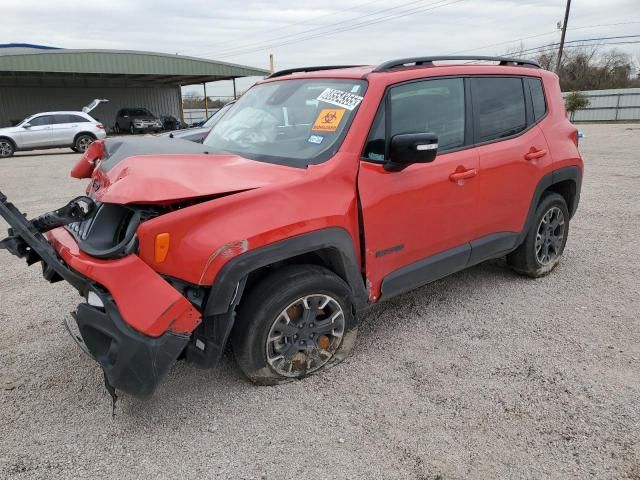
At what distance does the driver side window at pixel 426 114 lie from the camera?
3.08 meters

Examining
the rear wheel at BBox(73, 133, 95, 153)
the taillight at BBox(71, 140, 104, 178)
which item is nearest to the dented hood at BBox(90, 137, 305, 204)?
the taillight at BBox(71, 140, 104, 178)

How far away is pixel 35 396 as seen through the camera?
2918 millimetres

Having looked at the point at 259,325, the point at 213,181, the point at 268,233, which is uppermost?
the point at 213,181

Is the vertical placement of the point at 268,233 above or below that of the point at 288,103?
below

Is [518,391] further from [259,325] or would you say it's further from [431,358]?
[259,325]

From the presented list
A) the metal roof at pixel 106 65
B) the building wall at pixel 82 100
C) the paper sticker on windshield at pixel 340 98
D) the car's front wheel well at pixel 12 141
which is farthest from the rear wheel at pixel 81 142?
the paper sticker on windshield at pixel 340 98

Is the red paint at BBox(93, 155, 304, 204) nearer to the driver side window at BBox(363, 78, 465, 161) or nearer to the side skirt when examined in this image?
the driver side window at BBox(363, 78, 465, 161)

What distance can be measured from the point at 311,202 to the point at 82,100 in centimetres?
3468

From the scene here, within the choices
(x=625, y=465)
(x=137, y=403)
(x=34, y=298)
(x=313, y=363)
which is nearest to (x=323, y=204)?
(x=313, y=363)

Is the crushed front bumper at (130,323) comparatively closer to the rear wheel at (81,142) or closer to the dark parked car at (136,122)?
the rear wheel at (81,142)

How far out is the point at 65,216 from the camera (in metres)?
2.65

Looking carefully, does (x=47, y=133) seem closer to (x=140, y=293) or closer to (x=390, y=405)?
(x=140, y=293)

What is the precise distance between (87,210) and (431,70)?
236 centimetres

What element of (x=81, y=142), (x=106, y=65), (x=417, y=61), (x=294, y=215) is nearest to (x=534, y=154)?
(x=417, y=61)
